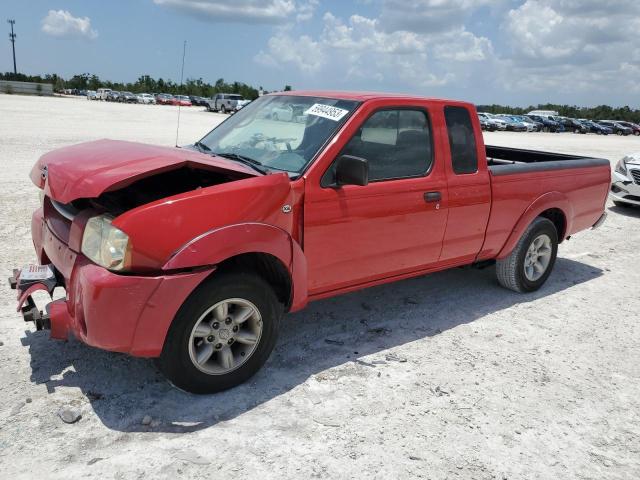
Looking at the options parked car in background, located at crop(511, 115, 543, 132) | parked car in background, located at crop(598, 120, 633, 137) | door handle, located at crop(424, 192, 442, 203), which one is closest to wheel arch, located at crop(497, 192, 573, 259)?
door handle, located at crop(424, 192, 442, 203)

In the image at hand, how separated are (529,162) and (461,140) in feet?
6.44

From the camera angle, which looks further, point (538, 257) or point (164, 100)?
point (164, 100)

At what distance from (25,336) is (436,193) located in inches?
127

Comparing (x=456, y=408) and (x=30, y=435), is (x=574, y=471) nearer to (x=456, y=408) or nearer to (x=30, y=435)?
(x=456, y=408)

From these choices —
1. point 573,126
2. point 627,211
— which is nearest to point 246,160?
point 627,211

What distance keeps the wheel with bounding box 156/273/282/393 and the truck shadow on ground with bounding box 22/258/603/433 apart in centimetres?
15

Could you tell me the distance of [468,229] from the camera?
468 centimetres

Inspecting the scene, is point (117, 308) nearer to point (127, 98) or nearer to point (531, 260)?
point (531, 260)

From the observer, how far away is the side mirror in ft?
11.5

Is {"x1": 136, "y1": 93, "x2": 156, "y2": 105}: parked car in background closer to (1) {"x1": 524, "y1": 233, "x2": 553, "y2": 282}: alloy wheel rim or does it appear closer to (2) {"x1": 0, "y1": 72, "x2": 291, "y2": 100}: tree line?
(2) {"x1": 0, "y1": 72, "x2": 291, "y2": 100}: tree line

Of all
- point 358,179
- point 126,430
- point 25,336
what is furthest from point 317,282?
point 25,336

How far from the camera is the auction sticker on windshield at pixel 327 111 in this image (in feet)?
12.7

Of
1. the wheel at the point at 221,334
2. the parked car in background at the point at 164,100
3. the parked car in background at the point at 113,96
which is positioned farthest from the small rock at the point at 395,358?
the parked car in background at the point at 113,96

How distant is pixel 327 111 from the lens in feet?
13.0
